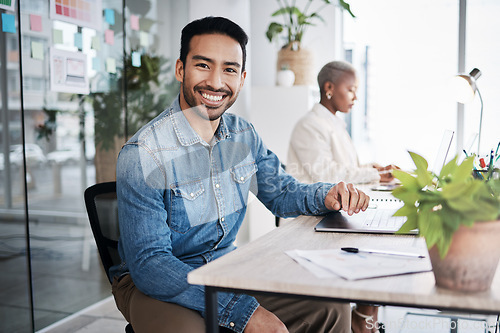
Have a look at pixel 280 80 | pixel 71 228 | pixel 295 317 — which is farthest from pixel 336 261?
pixel 280 80

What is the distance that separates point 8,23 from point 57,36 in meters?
0.29

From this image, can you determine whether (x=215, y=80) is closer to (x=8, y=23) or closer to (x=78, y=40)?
(x=8, y=23)

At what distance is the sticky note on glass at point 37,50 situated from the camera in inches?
91.1

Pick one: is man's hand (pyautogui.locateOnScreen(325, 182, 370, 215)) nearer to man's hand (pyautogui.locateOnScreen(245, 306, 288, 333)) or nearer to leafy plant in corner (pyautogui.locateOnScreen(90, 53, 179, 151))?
man's hand (pyautogui.locateOnScreen(245, 306, 288, 333))

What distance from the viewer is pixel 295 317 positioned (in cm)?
151

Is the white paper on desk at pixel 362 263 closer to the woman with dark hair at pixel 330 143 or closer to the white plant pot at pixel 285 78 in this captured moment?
the woman with dark hair at pixel 330 143

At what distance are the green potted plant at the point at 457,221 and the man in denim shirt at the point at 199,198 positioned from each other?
0.46 meters

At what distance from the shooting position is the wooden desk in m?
Result: 0.81

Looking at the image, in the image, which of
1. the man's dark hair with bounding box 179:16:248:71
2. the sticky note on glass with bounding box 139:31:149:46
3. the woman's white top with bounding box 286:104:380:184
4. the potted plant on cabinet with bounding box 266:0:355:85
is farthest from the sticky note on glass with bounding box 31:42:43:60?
the potted plant on cabinet with bounding box 266:0:355:85

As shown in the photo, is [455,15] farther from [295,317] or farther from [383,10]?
[295,317]

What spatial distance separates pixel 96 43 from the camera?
2.73 m

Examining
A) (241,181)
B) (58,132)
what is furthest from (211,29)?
(58,132)

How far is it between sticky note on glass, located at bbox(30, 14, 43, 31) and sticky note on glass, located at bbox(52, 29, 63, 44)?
0.26 feet

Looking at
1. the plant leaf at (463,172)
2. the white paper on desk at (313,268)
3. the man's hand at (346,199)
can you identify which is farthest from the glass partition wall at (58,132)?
the plant leaf at (463,172)
